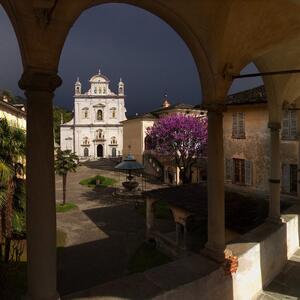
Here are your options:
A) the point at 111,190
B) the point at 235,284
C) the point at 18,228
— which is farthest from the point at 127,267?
the point at 111,190

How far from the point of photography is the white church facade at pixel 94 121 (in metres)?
54.5

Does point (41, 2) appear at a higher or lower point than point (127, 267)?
higher

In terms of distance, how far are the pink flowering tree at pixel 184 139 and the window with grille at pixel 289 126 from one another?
34.0ft

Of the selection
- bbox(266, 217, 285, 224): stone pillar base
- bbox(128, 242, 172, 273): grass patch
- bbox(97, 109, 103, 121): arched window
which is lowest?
bbox(128, 242, 172, 273): grass patch

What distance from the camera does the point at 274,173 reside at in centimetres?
767

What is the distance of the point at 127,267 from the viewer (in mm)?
12641

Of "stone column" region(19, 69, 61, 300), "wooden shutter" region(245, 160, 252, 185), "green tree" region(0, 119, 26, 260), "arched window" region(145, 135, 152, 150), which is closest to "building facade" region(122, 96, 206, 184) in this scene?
"arched window" region(145, 135, 152, 150)

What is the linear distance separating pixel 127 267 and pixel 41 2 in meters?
11.4

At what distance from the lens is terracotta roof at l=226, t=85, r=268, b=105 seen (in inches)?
627

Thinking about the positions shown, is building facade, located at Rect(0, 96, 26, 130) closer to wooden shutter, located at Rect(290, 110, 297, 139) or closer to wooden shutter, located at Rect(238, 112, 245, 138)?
wooden shutter, located at Rect(238, 112, 245, 138)

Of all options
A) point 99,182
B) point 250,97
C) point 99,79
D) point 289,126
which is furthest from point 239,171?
point 99,79

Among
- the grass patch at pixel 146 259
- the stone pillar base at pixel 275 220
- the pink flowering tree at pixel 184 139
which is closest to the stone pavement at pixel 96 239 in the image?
the grass patch at pixel 146 259

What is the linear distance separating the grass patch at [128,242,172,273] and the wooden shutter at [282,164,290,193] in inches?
259

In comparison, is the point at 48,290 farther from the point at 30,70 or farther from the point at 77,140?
the point at 77,140
